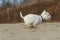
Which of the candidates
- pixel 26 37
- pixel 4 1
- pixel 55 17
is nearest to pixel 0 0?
pixel 4 1

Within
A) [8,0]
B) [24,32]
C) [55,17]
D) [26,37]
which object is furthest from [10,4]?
[26,37]

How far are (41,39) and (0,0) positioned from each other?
6.51m

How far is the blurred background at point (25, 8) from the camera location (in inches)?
442

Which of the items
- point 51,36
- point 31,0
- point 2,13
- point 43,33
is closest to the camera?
point 51,36

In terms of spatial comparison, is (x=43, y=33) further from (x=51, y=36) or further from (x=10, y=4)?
(x=10, y=4)

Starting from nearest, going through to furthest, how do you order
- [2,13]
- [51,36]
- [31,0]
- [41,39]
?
[41,39], [51,36], [2,13], [31,0]

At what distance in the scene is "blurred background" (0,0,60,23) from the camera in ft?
36.8

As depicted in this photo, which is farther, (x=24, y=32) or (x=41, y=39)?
(x=24, y=32)

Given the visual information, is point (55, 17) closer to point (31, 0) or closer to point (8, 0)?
point (31, 0)

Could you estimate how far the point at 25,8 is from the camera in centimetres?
1159

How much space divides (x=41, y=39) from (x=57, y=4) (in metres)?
6.61

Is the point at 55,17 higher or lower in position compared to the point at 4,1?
lower

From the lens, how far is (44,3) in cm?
1189

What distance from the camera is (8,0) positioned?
38.4ft
